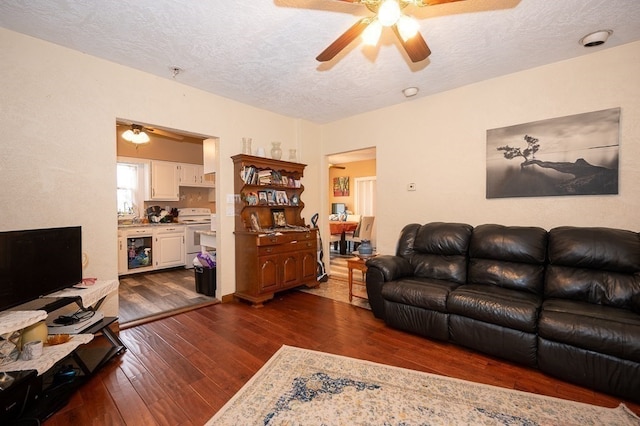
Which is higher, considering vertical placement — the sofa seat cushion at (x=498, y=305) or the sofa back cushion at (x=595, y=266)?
the sofa back cushion at (x=595, y=266)

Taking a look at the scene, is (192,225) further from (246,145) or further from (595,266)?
(595,266)

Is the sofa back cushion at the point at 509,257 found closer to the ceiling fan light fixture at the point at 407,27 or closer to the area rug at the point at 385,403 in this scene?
the area rug at the point at 385,403

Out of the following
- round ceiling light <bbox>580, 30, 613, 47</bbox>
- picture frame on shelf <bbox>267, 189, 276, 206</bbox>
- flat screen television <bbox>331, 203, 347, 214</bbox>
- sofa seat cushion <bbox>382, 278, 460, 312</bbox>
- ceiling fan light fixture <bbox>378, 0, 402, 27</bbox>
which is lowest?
sofa seat cushion <bbox>382, 278, 460, 312</bbox>

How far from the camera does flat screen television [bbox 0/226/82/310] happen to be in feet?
5.71

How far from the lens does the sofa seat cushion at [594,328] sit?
1738mm

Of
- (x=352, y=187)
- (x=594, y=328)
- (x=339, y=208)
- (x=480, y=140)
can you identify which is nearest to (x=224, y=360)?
(x=594, y=328)

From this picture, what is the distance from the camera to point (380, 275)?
2920 mm

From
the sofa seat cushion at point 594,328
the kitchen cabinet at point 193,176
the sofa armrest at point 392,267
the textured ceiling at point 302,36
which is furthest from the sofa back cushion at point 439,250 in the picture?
the kitchen cabinet at point 193,176

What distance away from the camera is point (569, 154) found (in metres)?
2.78

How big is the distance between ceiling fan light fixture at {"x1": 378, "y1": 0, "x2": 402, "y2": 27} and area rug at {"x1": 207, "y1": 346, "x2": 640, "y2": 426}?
2.28 m

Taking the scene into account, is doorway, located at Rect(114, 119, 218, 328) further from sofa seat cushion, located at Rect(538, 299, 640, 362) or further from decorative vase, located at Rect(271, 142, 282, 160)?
sofa seat cushion, located at Rect(538, 299, 640, 362)

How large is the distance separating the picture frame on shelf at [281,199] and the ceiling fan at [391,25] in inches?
92.0

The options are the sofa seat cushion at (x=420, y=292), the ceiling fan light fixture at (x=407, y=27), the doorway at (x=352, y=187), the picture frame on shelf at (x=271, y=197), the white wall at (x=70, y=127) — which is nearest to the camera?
the ceiling fan light fixture at (x=407, y=27)

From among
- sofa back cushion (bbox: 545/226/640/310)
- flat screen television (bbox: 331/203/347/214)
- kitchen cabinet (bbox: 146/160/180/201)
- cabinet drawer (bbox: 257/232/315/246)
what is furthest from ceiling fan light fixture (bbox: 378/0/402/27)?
flat screen television (bbox: 331/203/347/214)
